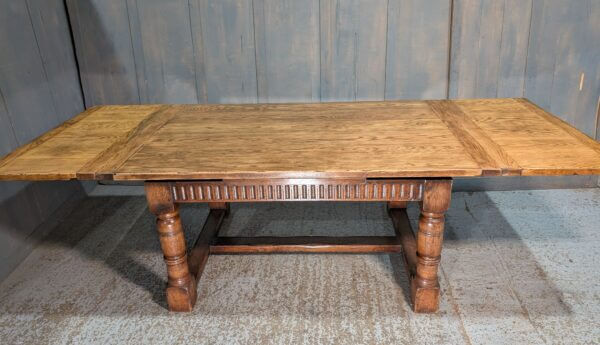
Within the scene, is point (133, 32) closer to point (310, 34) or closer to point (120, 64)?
point (120, 64)

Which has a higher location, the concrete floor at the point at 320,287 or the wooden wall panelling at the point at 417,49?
the wooden wall panelling at the point at 417,49

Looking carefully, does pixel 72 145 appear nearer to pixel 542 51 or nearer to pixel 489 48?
pixel 489 48

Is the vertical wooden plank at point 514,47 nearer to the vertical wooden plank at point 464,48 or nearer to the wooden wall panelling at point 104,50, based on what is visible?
the vertical wooden plank at point 464,48

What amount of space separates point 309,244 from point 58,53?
1.89 metres

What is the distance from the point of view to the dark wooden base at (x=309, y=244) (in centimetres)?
175

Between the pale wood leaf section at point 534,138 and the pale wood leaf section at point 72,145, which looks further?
the pale wood leaf section at point 72,145

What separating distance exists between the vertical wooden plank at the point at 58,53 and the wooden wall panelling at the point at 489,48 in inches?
91.6

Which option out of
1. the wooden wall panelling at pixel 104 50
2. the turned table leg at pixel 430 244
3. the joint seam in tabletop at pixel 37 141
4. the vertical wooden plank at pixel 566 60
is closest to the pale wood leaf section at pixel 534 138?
the turned table leg at pixel 430 244

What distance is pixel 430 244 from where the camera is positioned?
182 cm

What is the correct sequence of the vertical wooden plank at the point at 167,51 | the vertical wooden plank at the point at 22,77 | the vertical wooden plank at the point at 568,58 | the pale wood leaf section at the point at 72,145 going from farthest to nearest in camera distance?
the vertical wooden plank at the point at 167,51 → the vertical wooden plank at the point at 568,58 → the vertical wooden plank at the point at 22,77 → the pale wood leaf section at the point at 72,145

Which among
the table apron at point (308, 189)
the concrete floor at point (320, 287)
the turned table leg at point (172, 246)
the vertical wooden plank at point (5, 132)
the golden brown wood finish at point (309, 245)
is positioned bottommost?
the concrete floor at point (320, 287)

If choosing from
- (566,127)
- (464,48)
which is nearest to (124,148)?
(566,127)

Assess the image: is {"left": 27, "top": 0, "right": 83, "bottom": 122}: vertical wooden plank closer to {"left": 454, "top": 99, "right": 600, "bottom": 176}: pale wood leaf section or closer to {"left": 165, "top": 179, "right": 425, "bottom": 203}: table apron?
{"left": 165, "top": 179, "right": 425, "bottom": 203}: table apron

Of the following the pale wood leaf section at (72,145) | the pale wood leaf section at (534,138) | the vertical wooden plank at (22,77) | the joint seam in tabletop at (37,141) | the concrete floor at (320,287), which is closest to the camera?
the pale wood leaf section at (534,138)
